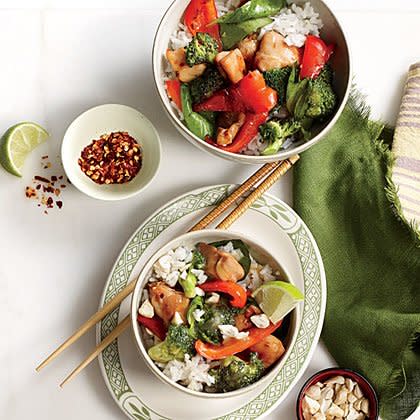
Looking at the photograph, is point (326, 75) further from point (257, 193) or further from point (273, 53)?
point (257, 193)

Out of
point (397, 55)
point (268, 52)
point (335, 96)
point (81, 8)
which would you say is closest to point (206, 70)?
point (268, 52)

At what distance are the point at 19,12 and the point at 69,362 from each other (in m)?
1.32

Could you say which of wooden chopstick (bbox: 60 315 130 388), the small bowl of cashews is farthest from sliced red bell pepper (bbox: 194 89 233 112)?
the small bowl of cashews

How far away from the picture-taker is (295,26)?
2598 mm

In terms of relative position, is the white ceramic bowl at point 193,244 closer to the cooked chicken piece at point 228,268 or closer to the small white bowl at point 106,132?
the cooked chicken piece at point 228,268

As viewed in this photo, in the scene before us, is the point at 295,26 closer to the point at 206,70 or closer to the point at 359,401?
the point at 206,70

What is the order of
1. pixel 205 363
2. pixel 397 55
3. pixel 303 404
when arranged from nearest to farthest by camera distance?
pixel 205 363 → pixel 303 404 → pixel 397 55

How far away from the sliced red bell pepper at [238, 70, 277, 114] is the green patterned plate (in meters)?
0.39

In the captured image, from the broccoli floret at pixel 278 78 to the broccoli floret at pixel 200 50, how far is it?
0.61 ft

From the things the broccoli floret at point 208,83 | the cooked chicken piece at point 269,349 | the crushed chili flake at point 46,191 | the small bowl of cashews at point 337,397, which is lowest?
the small bowl of cashews at point 337,397

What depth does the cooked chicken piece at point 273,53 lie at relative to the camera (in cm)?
251

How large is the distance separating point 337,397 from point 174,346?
0.71 m

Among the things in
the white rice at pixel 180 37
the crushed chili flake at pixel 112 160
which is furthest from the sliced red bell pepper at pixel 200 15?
the crushed chili flake at pixel 112 160

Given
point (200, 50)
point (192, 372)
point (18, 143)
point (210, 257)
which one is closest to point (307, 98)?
point (200, 50)
